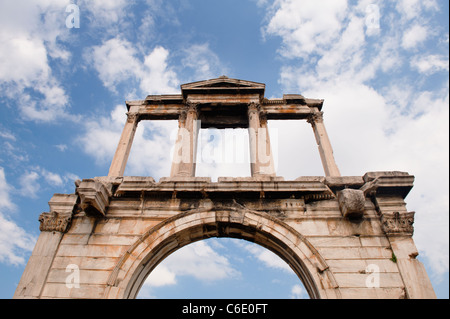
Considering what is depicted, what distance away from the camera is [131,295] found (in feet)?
21.8

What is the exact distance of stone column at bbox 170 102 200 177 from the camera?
869cm

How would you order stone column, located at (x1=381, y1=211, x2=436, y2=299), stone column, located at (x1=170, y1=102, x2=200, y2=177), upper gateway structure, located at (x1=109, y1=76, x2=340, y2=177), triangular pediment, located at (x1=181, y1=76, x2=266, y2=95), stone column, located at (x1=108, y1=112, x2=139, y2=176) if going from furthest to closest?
triangular pediment, located at (x1=181, y1=76, x2=266, y2=95) → upper gateway structure, located at (x1=109, y1=76, x2=340, y2=177) → stone column, located at (x1=108, y1=112, x2=139, y2=176) → stone column, located at (x1=170, y1=102, x2=200, y2=177) → stone column, located at (x1=381, y1=211, x2=436, y2=299)

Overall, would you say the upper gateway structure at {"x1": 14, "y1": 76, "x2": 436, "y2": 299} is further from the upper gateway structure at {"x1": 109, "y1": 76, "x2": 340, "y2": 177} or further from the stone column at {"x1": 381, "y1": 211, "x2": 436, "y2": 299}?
the upper gateway structure at {"x1": 109, "y1": 76, "x2": 340, "y2": 177}

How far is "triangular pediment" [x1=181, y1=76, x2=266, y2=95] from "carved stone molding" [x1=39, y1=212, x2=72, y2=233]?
5.96 metres

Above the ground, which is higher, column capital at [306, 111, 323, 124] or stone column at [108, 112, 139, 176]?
column capital at [306, 111, 323, 124]

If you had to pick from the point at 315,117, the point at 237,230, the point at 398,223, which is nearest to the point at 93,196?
the point at 237,230

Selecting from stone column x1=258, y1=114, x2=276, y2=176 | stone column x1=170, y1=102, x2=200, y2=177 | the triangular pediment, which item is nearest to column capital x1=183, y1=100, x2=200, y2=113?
stone column x1=170, y1=102, x2=200, y2=177

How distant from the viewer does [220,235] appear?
7633 millimetres

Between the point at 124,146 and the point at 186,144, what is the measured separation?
82.9 inches

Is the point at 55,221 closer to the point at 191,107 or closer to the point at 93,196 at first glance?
the point at 93,196

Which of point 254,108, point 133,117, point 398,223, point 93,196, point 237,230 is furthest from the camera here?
point 133,117

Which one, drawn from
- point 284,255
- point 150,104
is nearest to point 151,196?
point 284,255

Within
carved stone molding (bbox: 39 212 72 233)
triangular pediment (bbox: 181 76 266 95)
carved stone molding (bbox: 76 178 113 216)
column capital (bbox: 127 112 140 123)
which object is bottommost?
carved stone molding (bbox: 39 212 72 233)

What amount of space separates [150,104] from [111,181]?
4391 mm
